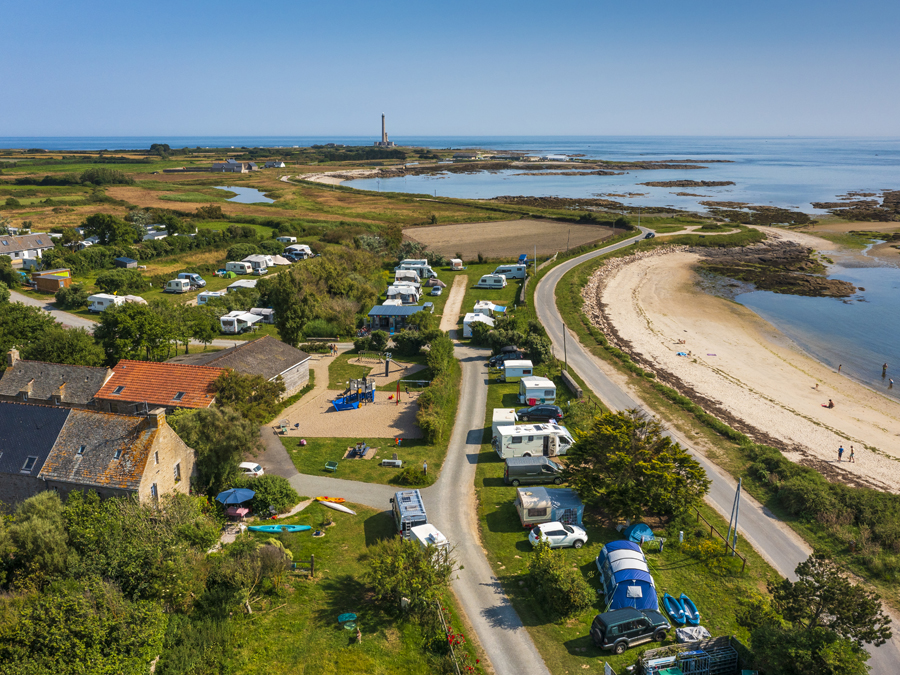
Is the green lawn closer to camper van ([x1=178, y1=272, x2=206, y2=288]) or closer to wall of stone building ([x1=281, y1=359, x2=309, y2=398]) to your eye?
wall of stone building ([x1=281, y1=359, x2=309, y2=398])

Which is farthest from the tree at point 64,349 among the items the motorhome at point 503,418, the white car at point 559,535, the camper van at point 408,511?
the white car at point 559,535

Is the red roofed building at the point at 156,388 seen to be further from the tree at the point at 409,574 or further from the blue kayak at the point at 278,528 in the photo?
the tree at the point at 409,574

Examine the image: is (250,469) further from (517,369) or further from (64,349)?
(517,369)

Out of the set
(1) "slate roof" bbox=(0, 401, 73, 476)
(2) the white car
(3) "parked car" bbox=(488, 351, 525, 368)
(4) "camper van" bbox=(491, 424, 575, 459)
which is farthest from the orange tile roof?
(3) "parked car" bbox=(488, 351, 525, 368)

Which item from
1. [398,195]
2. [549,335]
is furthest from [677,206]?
[549,335]

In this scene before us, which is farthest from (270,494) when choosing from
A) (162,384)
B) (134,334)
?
(134,334)

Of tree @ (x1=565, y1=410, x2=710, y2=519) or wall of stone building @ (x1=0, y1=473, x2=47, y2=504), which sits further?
tree @ (x1=565, y1=410, x2=710, y2=519)
